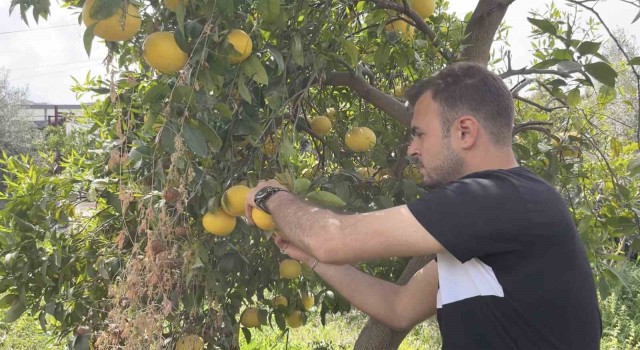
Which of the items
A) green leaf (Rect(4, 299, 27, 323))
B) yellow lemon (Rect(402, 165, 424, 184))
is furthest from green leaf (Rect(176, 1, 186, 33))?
green leaf (Rect(4, 299, 27, 323))

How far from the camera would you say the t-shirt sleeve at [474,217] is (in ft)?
3.98

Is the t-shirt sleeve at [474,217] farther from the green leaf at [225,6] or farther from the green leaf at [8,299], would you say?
the green leaf at [8,299]

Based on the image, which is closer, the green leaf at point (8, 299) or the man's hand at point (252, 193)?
the man's hand at point (252, 193)

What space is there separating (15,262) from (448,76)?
142 centimetres

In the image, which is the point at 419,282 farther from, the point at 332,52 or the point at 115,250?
the point at 115,250

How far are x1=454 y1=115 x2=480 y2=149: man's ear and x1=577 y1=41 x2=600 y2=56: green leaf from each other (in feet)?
1.85

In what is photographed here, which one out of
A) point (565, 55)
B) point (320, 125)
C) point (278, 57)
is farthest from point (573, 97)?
point (278, 57)

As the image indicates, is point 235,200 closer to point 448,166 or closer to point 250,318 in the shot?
point 448,166

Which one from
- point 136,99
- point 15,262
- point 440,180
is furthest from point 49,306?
point 440,180

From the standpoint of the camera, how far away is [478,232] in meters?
1.21

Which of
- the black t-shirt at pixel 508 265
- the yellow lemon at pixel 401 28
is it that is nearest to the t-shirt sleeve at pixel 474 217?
the black t-shirt at pixel 508 265

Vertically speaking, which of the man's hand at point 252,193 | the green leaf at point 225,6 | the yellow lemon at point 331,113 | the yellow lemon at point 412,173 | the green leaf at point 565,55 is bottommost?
the yellow lemon at point 331,113

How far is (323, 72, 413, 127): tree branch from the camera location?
1920 millimetres

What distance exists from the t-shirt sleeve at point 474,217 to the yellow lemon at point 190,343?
2.43 ft
